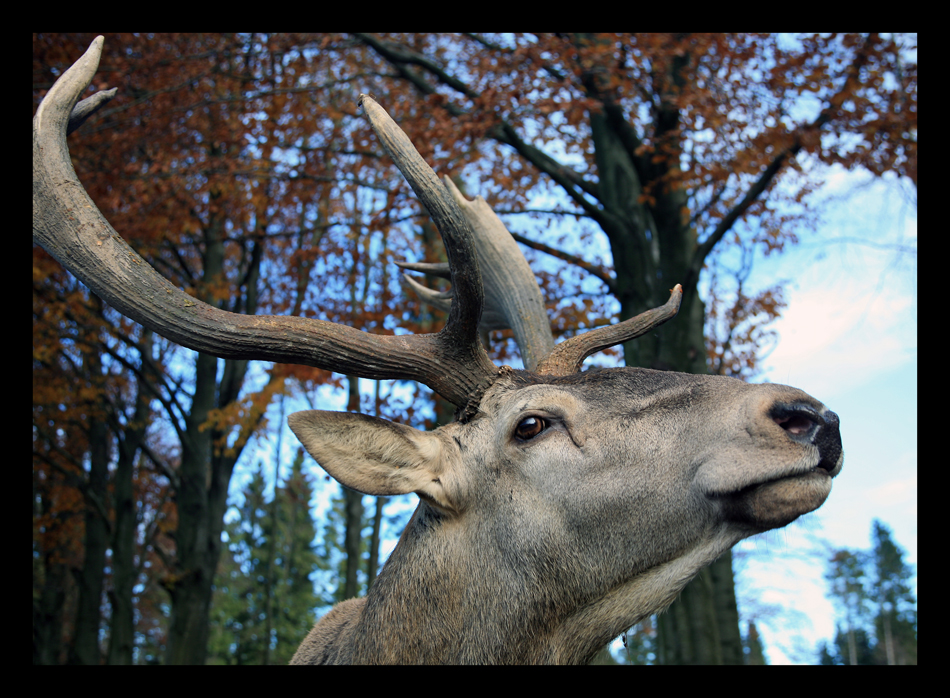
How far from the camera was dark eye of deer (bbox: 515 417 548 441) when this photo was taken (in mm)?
2916

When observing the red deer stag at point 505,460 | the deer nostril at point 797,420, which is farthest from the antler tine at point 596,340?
the deer nostril at point 797,420

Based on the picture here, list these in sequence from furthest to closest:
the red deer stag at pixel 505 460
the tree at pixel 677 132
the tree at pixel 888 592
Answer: the tree at pixel 888 592 → the tree at pixel 677 132 → the red deer stag at pixel 505 460

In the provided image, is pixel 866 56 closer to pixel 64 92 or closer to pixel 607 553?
pixel 607 553

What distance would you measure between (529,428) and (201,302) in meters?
1.55

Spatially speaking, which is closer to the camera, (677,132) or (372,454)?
(372,454)

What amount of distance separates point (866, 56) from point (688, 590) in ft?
19.4

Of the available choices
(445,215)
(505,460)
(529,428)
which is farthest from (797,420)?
(445,215)

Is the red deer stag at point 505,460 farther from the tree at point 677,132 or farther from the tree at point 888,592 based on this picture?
the tree at point 888,592

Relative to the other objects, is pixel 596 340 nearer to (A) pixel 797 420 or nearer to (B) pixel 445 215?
(B) pixel 445 215

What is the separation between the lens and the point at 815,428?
2.42 metres

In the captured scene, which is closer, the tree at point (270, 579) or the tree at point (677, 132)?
the tree at point (677, 132)

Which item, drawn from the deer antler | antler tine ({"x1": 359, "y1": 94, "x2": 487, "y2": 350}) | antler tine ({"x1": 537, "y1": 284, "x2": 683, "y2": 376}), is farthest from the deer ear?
antler tine ({"x1": 537, "y1": 284, "x2": 683, "y2": 376})

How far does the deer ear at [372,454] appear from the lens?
9.20 ft
